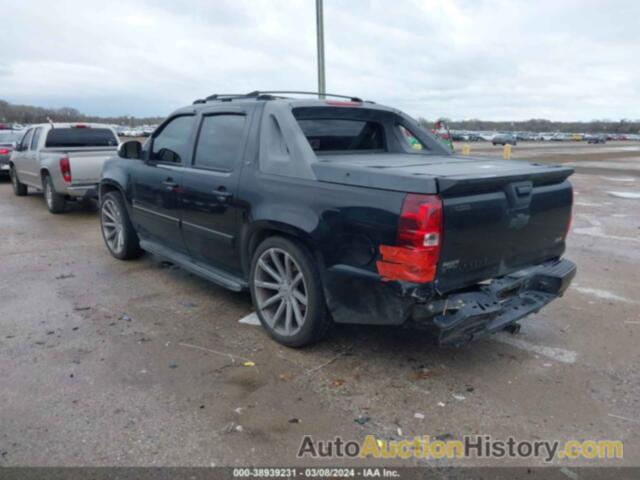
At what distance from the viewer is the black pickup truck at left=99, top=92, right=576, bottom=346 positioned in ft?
10.3

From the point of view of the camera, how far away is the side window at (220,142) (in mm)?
Answer: 4371

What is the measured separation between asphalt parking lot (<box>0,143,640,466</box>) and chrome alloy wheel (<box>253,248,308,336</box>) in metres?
0.21

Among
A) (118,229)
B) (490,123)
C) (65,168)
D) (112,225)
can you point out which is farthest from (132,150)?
(490,123)

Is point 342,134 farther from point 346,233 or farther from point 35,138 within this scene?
point 35,138

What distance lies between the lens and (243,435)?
9.60 ft

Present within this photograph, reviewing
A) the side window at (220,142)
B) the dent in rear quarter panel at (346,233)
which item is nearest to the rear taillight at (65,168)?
the side window at (220,142)


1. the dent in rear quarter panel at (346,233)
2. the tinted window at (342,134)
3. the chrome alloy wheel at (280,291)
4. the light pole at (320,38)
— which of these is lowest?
the chrome alloy wheel at (280,291)

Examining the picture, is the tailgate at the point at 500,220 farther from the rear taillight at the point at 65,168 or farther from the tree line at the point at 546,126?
the tree line at the point at 546,126

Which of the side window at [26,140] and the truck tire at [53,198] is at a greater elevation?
the side window at [26,140]

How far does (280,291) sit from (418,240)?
1.40 metres

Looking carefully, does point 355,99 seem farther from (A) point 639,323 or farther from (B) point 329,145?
(A) point 639,323

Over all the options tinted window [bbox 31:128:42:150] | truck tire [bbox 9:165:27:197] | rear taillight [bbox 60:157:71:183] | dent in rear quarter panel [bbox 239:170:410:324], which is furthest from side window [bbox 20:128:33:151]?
dent in rear quarter panel [bbox 239:170:410:324]

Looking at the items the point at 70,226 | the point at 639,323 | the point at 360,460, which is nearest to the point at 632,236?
the point at 639,323

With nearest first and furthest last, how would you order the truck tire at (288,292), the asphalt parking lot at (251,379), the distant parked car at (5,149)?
the asphalt parking lot at (251,379)
the truck tire at (288,292)
the distant parked car at (5,149)
